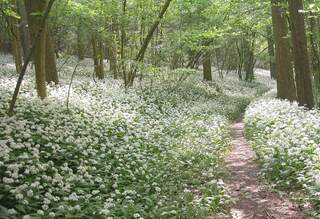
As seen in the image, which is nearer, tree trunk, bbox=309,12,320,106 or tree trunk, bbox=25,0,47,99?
tree trunk, bbox=25,0,47,99

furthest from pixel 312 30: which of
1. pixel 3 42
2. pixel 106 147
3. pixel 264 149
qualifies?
pixel 3 42

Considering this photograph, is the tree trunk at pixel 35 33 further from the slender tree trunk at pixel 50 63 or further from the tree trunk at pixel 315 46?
the tree trunk at pixel 315 46

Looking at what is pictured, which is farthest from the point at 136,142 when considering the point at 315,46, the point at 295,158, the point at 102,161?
the point at 315,46

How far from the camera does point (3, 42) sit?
3450 cm

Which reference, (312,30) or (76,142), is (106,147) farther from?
(312,30)

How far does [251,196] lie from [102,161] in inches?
118

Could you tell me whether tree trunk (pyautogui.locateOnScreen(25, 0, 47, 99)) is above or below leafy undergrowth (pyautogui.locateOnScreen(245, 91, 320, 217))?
above

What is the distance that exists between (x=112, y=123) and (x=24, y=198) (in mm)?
5622

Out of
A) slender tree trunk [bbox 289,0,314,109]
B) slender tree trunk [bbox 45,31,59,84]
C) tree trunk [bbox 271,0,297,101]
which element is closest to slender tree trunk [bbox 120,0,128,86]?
slender tree trunk [bbox 45,31,59,84]

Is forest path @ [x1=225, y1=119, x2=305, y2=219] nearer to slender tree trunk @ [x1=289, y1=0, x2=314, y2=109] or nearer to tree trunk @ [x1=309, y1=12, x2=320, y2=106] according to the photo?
slender tree trunk @ [x1=289, y1=0, x2=314, y2=109]

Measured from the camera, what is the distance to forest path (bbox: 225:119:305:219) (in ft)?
21.9

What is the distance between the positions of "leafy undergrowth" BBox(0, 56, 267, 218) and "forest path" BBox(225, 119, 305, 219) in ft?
1.00

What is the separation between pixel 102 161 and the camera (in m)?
8.13

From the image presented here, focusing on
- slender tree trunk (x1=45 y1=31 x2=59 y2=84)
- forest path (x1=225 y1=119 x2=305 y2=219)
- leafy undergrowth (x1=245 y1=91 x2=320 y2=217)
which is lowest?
forest path (x1=225 y1=119 x2=305 y2=219)
